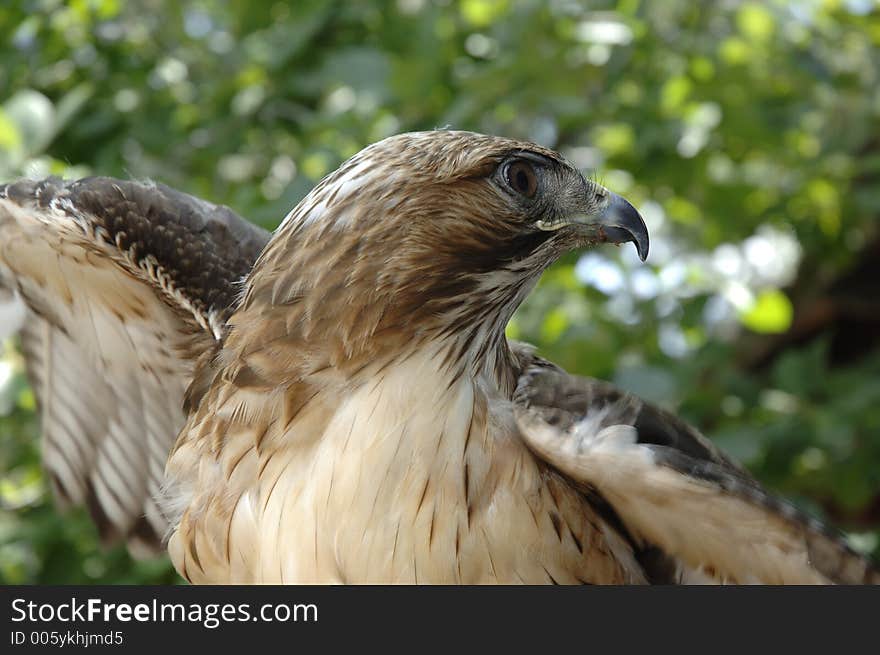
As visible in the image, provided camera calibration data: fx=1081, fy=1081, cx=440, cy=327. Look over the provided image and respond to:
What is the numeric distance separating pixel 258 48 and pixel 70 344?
→ 5.23 feet

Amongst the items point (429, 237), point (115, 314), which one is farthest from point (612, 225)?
point (115, 314)

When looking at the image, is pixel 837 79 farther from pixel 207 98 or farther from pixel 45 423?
pixel 45 423

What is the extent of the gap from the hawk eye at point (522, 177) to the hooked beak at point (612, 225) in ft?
0.26

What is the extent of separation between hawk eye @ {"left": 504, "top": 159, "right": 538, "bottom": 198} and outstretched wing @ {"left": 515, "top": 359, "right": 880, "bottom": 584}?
18.0 inches

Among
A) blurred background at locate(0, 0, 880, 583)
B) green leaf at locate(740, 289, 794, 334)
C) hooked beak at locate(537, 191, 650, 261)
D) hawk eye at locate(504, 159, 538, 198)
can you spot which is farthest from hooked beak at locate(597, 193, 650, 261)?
green leaf at locate(740, 289, 794, 334)

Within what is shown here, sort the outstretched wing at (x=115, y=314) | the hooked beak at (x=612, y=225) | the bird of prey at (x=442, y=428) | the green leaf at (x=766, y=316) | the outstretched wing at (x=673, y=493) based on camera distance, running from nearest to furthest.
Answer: the outstretched wing at (x=673, y=493) < the bird of prey at (x=442, y=428) < the hooked beak at (x=612, y=225) < the outstretched wing at (x=115, y=314) < the green leaf at (x=766, y=316)

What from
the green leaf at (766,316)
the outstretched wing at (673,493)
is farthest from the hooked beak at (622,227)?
the green leaf at (766,316)

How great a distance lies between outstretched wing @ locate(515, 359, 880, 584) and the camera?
2117 mm

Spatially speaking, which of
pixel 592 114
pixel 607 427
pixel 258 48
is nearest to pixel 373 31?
pixel 258 48

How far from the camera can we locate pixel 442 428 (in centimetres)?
241

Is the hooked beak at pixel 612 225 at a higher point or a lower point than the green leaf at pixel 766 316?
higher

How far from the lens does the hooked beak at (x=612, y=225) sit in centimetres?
240

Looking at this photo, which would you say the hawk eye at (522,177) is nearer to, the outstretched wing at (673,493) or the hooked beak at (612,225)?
the hooked beak at (612,225)

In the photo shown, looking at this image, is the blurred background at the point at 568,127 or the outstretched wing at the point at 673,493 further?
the blurred background at the point at 568,127
